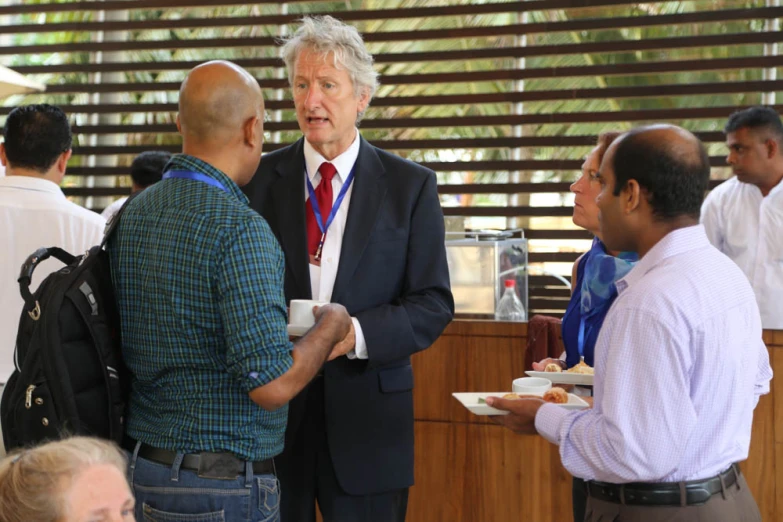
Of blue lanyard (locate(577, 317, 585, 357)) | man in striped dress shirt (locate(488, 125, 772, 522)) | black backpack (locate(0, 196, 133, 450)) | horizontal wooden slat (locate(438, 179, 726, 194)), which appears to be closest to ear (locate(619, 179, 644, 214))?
man in striped dress shirt (locate(488, 125, 772, 522))

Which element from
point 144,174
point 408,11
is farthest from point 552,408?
point 408,11

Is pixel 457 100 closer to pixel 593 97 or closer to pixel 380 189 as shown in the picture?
pixel 593 97

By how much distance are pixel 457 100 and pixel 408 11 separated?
Result: 663mm

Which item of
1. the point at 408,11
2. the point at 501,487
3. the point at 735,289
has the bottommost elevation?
the point at 501,487

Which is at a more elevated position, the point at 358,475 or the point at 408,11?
the point at 408,11

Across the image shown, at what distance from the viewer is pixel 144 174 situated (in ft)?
15.0

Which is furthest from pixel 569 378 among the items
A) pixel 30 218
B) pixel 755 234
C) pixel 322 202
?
pixel 755 234

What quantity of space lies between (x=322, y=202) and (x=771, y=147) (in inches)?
116

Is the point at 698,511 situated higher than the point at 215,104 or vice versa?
the point at 215,104

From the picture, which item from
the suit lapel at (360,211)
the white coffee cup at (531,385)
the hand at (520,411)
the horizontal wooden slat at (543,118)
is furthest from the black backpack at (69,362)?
the horizontal wooden slat at (543,118)

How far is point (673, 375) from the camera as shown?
1584 mm

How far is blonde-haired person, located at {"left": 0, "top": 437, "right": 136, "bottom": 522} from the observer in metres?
1.31

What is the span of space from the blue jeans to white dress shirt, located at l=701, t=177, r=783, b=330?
3.33m

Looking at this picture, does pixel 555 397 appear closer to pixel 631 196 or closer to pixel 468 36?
pixel 631 196
